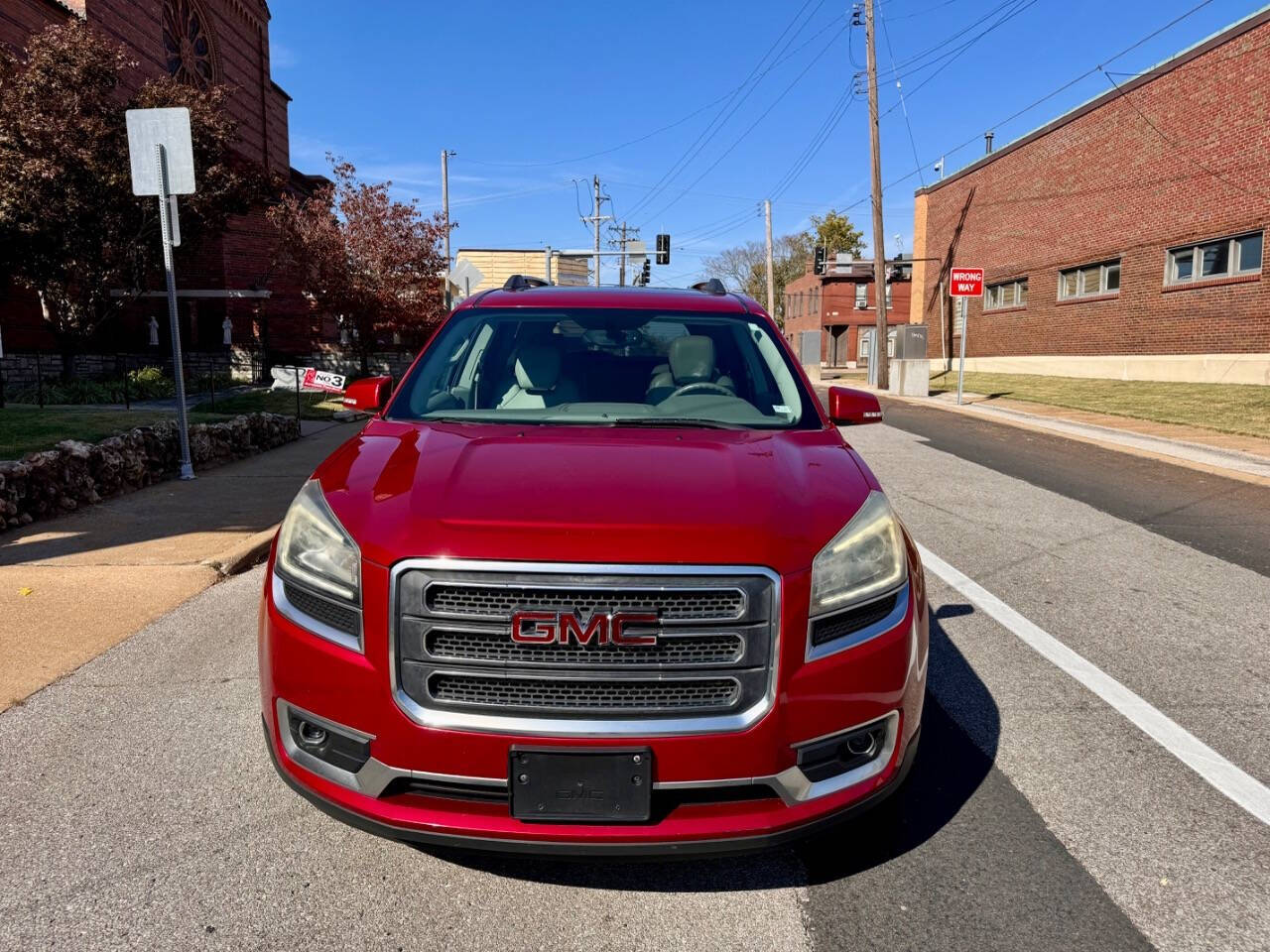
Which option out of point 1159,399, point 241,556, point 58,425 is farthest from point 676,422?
point 1159,399

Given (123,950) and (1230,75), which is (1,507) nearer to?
(123,950)

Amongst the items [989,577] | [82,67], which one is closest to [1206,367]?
[989,577]

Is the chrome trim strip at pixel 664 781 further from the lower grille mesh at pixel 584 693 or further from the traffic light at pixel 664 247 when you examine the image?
the traffic light at pixel 664 247

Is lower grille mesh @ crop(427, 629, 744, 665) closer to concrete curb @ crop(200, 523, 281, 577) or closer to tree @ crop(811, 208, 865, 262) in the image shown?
concrete curb @ crop(200, 523, 281, 577)

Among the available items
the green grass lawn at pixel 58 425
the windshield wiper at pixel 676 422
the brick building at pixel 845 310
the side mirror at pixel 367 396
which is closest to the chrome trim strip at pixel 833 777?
the windshield wiper at pixel 676 422

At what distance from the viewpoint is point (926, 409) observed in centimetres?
2038

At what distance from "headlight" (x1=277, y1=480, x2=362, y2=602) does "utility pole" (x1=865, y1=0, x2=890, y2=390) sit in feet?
91.8

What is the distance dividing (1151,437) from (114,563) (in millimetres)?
13424

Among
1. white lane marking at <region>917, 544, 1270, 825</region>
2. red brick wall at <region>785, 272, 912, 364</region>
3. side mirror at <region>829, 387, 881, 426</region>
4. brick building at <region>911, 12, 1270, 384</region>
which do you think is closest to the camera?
white lane marking at <region>917, 544, 1270, 825</region>

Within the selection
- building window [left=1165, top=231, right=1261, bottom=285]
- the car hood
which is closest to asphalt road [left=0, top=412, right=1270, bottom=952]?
the car hood

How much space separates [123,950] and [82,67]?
17600 mm

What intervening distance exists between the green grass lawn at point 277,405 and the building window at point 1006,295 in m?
23.3

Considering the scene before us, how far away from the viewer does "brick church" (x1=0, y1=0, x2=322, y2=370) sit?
71.9ft

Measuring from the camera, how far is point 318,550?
2520 mm
